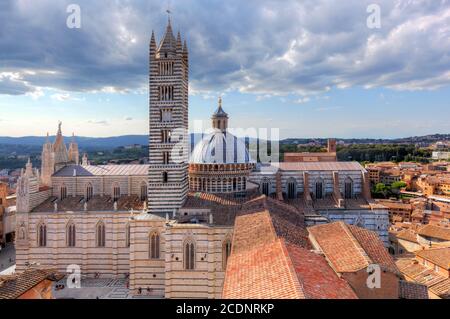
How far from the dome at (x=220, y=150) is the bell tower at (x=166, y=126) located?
3611mm

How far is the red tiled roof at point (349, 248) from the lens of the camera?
47.0 feet

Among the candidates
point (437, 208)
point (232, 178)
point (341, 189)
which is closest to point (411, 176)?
point (437, 208)

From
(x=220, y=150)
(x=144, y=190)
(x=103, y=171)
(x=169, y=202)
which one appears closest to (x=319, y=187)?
(x=220, y=150)

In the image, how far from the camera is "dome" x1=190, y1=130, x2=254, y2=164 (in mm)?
32862

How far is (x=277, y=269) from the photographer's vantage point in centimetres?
1202

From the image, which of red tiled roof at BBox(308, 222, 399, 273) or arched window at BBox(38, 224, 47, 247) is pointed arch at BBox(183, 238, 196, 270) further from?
arched window at BBox(38, 224, 47, 247)

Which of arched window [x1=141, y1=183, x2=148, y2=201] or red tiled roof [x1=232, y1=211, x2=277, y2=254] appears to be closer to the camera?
red tiled roof [x1=232, y1=211, x2=277, y2=254]

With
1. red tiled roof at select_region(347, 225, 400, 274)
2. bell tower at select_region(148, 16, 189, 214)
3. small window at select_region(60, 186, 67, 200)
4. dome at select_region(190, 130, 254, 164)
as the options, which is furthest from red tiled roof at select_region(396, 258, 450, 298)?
small window at select_region(60, 186, 67, 200)

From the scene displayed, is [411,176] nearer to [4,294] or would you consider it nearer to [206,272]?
[206,272]

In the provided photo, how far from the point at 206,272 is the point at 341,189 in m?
17.8

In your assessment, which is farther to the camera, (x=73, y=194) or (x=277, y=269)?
(x=73, y=194)

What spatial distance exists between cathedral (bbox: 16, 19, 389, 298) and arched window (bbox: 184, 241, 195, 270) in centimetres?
7

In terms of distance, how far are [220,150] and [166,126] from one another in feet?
19.5

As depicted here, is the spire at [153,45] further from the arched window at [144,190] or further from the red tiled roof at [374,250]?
the red tiled roof at [374,250]
